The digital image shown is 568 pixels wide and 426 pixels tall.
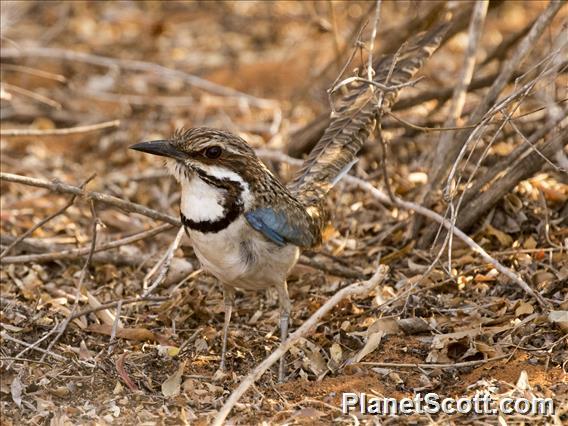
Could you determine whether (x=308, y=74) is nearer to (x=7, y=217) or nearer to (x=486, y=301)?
(x=7, y=217)

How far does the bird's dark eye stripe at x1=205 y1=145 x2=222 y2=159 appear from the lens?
193 inches

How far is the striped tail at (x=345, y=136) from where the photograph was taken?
5727 mm

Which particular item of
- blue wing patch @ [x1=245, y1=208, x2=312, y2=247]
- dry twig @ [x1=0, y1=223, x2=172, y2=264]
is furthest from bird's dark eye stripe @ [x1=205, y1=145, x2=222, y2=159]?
dry twig @ [x1=0, y1=223, x2=172, y2=264]

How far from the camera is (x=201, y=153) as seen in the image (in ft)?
16.0

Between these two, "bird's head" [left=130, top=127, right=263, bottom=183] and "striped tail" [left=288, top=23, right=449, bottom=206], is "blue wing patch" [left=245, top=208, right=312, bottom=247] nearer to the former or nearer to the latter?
"bird's head" [left=130, top=127, right=263, bottom=183]

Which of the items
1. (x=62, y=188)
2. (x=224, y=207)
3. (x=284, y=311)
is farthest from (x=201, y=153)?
(x=284, y=311)

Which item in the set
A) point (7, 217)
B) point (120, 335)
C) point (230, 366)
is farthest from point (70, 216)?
point (230, 366)

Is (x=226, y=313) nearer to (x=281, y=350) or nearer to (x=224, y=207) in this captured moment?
(x=224, y=207)

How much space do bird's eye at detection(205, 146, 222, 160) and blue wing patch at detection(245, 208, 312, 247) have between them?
0.34m

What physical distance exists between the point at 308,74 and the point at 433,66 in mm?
1312

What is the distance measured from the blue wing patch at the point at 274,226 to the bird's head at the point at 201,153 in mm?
207

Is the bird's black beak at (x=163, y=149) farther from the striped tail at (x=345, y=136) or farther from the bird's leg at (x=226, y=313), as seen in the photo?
the striped tail at (x=345, y=136)

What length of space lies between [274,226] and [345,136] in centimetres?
99

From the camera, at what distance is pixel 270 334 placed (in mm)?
5523
